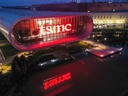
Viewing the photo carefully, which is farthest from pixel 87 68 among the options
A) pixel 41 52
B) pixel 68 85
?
pixel 41 52

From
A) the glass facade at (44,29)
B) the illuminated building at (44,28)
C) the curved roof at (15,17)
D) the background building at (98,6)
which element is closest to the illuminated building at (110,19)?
the background building at (98,6)

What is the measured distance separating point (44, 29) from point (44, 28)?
0.59ft

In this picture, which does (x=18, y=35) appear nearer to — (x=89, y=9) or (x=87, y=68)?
(x=87, y=68)

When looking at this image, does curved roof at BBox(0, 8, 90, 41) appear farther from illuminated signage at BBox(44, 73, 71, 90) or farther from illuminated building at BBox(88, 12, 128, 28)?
illuminated building at BBox(88, 12, 128, 28)

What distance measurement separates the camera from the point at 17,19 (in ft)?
53.0

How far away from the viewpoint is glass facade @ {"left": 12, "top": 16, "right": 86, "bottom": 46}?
63.4 ft

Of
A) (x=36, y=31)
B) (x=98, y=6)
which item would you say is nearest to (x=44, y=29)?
(x=36, y=31)

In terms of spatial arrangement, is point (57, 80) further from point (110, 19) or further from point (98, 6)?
point (98, 6)

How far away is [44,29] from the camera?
20.8m

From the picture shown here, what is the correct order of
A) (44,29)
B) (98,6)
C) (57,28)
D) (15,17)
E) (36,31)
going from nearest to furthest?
(15,17), (36,31), (44,29), (57,28), (98,6)

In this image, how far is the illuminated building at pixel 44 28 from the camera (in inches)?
738

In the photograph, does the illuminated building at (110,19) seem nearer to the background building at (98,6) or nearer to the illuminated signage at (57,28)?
the background building at (98,6)

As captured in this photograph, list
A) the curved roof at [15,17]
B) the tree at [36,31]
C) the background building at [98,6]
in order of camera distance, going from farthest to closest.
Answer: the background building at [98,6] < the tree at [36,31] < the curved roof at [15,17]

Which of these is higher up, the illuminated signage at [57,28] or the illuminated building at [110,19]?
the illuminated building at [110,19]
